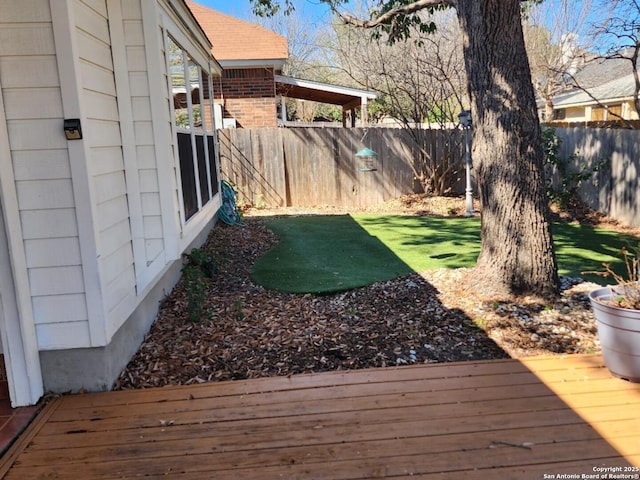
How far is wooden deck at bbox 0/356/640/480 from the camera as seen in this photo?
230 cm

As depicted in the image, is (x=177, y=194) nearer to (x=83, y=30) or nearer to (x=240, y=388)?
(x=83, y=30)

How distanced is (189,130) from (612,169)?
725 centimetres

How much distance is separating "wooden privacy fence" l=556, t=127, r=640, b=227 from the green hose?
6460 mm

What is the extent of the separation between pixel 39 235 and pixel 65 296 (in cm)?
36

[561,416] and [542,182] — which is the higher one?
[542,182]

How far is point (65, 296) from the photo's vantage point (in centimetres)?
283

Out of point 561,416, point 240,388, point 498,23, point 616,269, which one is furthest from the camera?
point 616,269

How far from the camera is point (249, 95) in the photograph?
12.4m

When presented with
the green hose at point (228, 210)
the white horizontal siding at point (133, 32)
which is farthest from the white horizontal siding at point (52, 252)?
the green hose at point (228, 210)

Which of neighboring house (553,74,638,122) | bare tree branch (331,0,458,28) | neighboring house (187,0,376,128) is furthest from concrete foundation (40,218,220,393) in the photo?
neighboring house (553,74,638,122)

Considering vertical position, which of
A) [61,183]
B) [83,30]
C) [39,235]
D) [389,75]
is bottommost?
[39,235]

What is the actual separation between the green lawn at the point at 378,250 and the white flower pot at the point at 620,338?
2.50m

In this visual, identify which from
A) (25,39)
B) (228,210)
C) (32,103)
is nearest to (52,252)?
(32,103)

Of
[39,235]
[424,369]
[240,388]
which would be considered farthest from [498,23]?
[39,235]
